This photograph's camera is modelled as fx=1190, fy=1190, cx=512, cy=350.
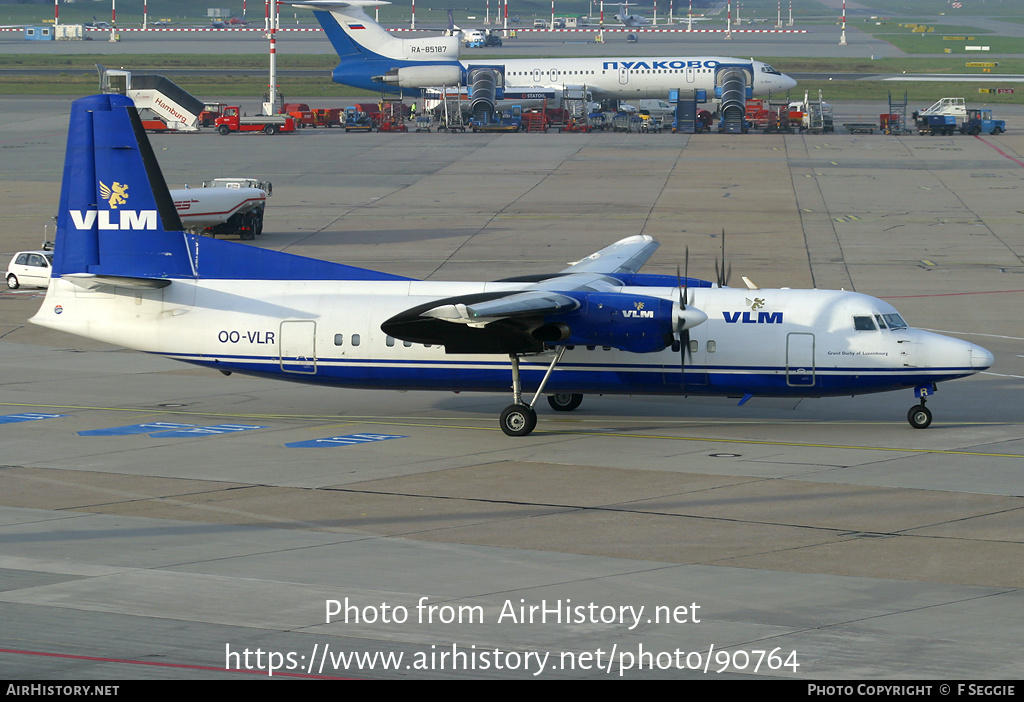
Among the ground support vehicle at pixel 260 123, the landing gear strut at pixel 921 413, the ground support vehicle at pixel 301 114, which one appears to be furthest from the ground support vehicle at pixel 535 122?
the landing gear strut at pixel 921 413

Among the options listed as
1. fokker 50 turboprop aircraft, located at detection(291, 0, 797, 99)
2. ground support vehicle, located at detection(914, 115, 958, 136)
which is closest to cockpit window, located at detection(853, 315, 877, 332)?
ground support vehicle, located at detection(914, 115, 958, 136)

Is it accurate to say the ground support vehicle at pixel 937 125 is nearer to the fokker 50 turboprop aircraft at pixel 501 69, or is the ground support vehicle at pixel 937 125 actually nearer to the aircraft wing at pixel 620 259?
the fokker 50 turboprop aircraft at pixel 501 69

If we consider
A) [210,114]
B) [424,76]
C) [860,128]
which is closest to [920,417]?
[860,128]

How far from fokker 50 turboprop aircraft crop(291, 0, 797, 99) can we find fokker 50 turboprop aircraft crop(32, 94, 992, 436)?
6853cm

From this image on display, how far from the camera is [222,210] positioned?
48.8 metres

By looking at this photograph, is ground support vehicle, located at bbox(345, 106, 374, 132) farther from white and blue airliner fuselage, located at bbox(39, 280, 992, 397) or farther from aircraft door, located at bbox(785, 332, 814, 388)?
aircraft door, located at bbox(785, 332, 814, 388)

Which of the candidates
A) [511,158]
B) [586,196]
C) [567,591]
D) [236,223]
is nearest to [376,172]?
[511,158]

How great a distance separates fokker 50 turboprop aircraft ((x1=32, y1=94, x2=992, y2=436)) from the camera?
24781mm

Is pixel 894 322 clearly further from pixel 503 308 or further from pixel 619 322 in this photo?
pixel 503 308

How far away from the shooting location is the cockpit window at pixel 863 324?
82.7 feet

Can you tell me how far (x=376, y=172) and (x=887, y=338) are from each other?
4835cm

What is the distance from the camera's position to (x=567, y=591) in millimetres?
15312

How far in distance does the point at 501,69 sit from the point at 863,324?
242 feet

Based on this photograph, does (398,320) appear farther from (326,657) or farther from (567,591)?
(326,657)
